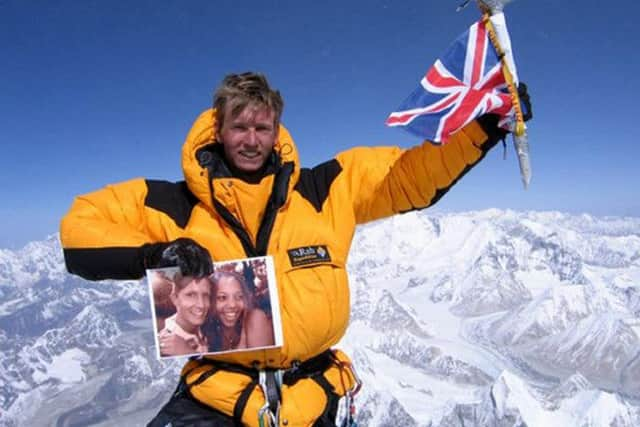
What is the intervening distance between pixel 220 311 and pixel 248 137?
1522 millimetres

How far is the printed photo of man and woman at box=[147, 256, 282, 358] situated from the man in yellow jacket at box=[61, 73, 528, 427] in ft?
0.64

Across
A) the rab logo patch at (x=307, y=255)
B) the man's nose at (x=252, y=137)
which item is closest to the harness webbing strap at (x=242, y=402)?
the rab logo patch at (x=307, y=255)

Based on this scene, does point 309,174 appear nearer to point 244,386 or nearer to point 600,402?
point 244,386

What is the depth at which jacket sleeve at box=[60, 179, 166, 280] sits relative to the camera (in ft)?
12.7

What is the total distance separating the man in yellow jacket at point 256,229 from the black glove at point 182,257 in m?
0.10

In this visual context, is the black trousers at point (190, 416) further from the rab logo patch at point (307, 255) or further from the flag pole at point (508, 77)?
the flag pole at point (508, 77)

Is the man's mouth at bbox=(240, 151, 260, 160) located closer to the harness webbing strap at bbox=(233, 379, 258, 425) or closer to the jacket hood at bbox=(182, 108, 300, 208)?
the jacket hood at bbox=(182, 108, 300, 208)

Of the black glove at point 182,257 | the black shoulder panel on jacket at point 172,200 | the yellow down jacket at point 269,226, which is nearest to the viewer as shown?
the black glove at point 182,257

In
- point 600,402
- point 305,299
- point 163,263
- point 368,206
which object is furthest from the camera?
point 600,402

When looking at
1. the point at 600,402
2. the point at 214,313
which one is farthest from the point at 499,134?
the point at 600,402

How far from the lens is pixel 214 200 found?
13.8 feet

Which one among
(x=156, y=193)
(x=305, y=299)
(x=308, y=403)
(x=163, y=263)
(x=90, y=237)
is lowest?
(x=308, y=403)

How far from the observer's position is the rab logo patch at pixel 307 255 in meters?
4.25

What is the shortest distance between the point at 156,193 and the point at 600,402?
23431cm
